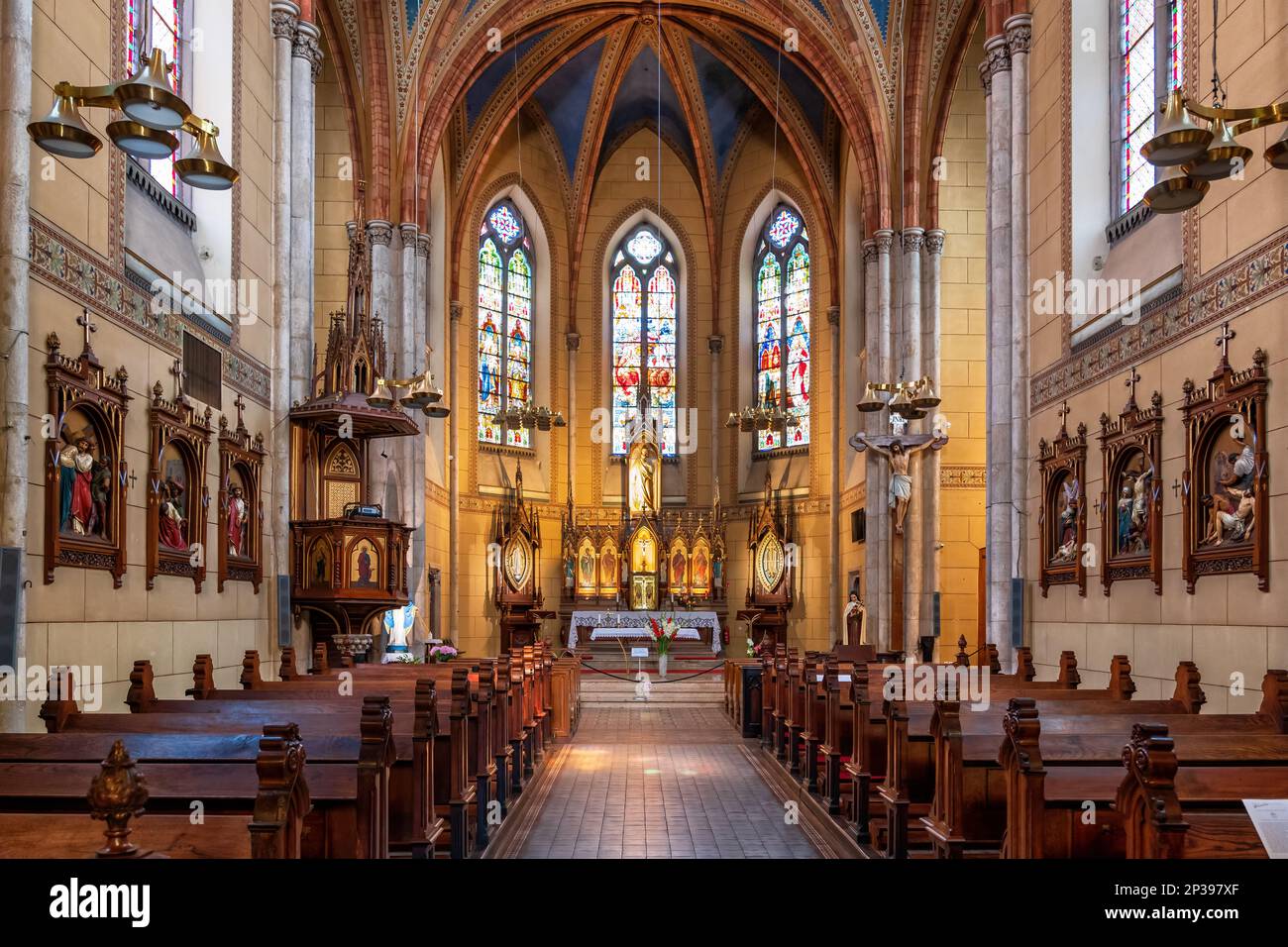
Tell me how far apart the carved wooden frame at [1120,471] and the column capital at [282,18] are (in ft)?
34.3

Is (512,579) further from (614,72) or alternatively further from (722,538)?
(614,72)

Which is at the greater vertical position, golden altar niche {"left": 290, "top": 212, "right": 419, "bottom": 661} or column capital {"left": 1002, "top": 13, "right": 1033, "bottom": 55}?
column capital {"left": 1002, "top": 13, "right": 1033, "bottom": 55}

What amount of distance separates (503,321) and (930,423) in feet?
37.2

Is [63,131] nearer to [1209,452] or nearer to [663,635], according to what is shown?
[1209,452]

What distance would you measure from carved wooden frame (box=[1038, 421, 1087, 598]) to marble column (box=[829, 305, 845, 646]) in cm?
1078

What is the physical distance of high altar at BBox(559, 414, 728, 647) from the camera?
27.5 m

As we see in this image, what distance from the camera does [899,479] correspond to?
2058 cm

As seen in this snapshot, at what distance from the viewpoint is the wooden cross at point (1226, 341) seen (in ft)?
31.8

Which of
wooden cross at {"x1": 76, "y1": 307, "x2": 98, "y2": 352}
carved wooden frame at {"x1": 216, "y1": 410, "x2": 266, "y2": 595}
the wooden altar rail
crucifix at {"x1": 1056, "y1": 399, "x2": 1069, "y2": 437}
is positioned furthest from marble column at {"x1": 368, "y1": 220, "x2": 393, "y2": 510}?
the wooden altar rail

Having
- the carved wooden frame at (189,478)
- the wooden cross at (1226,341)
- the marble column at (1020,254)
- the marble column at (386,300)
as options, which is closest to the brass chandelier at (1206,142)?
the wooden cross at (1226,341)

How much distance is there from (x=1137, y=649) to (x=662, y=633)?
9.90 meters

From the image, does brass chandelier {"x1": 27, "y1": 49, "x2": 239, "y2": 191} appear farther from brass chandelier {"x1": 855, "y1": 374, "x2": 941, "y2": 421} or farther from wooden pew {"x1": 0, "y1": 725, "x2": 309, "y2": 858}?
brass chandelier {"x1": 855, "y1": 374, "x2": 941, "y2": 421}

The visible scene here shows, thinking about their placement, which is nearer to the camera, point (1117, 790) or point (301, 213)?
point (1117, 790)

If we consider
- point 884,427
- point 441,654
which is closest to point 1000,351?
point 884,427
